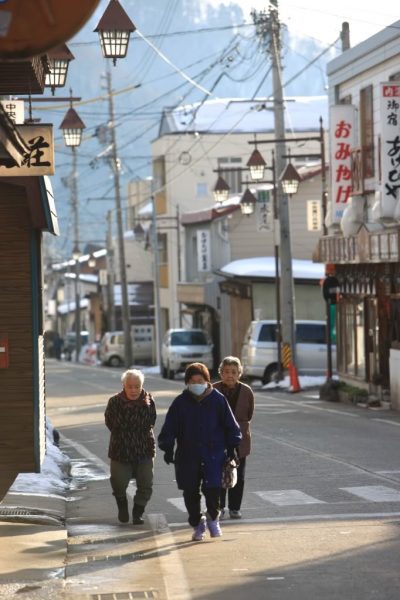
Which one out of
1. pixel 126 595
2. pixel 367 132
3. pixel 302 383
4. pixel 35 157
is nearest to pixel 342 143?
pixel 367 132

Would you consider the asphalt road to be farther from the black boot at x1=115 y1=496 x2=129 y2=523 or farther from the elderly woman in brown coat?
the elderly woman in brown coat

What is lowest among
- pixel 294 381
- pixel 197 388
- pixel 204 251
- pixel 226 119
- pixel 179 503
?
pixel 294 381

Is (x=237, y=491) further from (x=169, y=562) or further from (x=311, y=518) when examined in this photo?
(x=169, y=562)

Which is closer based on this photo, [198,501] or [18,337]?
[198,501]

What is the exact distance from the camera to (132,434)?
13359mm

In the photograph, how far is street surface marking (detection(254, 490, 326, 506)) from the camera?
14.8 meters

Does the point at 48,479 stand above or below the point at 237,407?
below

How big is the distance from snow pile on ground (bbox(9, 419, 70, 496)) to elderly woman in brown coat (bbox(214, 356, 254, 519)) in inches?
102

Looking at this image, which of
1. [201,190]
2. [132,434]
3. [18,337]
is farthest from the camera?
[201,190]

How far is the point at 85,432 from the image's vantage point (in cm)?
2620

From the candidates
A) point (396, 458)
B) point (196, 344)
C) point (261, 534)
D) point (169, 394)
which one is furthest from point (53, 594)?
point (196, 344)

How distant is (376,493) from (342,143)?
18.7 m

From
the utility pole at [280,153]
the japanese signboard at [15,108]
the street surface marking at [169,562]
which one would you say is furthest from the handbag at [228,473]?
the utility pole at [280,153]

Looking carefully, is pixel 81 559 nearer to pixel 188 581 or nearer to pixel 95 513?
pixel 188 581
